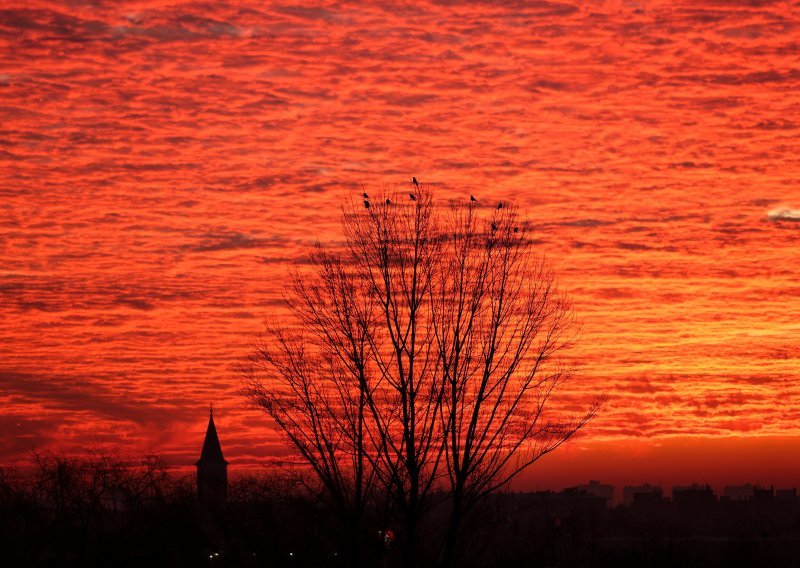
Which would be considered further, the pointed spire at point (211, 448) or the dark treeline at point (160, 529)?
the pointed spire at point (211, 448)

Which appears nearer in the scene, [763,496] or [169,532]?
[169,532]

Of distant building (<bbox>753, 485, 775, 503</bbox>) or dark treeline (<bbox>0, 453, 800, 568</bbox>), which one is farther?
distant building (<bbox>753, 485, 775, 503</bbox>)

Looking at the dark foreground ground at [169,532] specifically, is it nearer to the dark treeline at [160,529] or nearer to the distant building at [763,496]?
the dark treeline at [160,529]

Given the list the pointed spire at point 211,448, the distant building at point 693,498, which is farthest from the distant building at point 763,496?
the pointed spire at point 211,448

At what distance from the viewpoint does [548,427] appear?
21.4 meters

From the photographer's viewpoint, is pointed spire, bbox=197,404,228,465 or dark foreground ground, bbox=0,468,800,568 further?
pointed spire, bbox=197,404,228,465

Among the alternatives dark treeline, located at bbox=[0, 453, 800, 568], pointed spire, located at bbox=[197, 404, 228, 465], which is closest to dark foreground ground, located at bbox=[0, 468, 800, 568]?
dark treeline, located at bbox=[0, 453, 800, 568]

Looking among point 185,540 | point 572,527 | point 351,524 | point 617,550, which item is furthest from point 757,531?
point 351,524

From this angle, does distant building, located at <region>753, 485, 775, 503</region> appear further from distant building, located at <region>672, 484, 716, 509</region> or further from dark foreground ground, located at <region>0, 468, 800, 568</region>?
dark foreground ground, located at <region>0, 468, 800, 568</region>

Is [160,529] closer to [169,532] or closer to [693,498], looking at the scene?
[169,532]

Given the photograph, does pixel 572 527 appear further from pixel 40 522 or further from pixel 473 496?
pixel 473 496

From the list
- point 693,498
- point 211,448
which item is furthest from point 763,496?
point 211,448

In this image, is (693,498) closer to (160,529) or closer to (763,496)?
(763,496)

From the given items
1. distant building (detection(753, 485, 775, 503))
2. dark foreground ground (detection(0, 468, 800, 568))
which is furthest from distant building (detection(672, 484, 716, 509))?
dark foreground ground (detection(0, 468, 800, 568))
